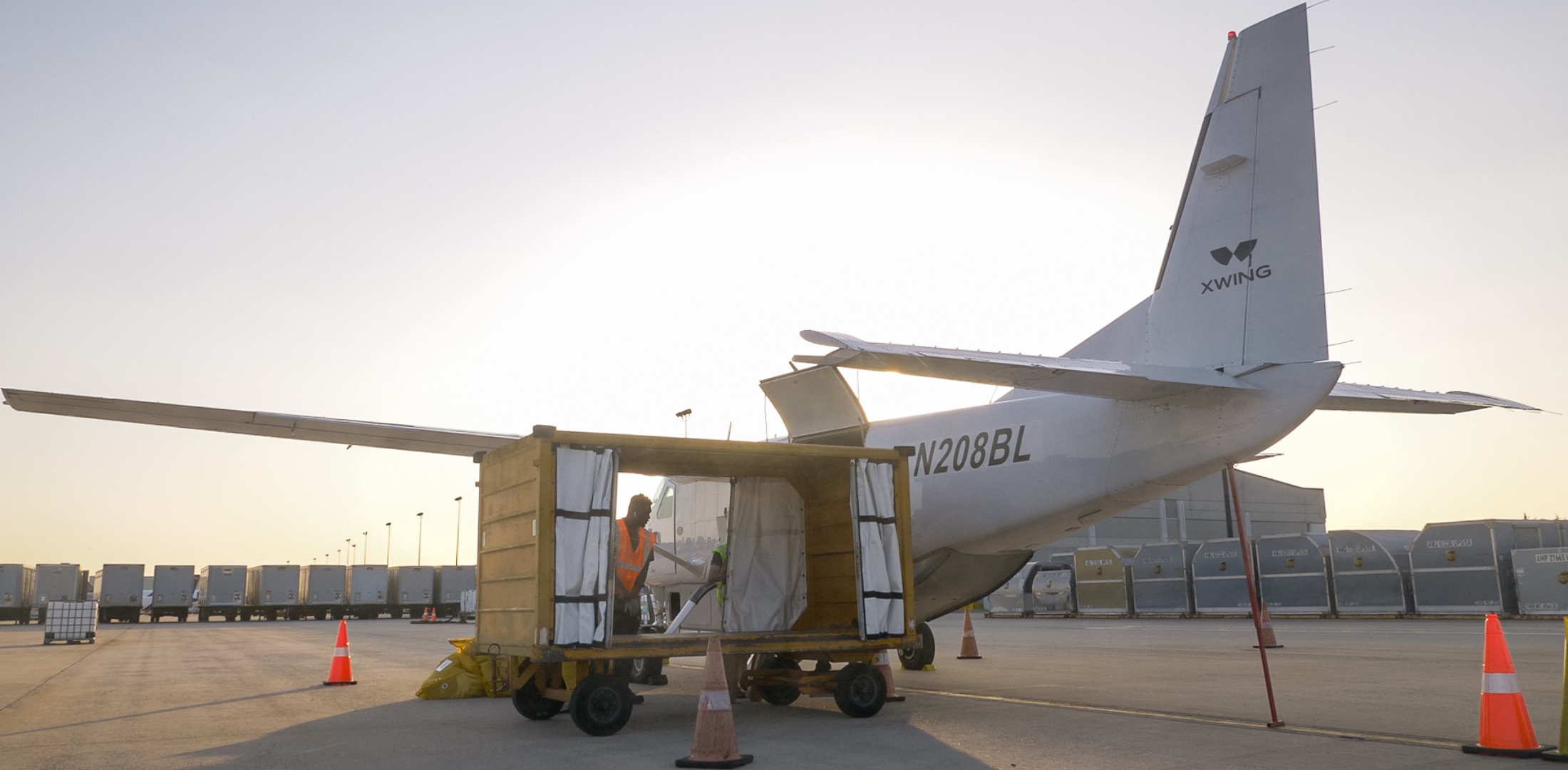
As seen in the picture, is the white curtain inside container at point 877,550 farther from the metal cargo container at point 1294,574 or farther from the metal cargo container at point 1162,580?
the metal cargo container at point 1162,580

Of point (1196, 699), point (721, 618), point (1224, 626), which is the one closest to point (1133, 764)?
point (1196, 699)

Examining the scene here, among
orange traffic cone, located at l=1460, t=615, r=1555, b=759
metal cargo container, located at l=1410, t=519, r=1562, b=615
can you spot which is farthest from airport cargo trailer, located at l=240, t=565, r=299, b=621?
orange traffic cone, located at l=1460, t=615, r=1555, b=759

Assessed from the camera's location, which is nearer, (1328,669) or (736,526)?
(736,526)

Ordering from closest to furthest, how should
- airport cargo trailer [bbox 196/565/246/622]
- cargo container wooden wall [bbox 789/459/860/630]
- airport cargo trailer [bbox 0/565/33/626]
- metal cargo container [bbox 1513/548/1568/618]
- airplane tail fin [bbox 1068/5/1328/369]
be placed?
airplane tail fin [bbox 1068/5/1328/369] < cargo container wooden wall [bbox 789/459/860/630] < metal cargo container [bbox 1513/548/1568/618] < airport cargo trailer [bbox 0/565/33/626] < airport cargo trailer [bbox 196/565/246/622]

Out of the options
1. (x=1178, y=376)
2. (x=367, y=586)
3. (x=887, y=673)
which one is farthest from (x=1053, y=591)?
(x=367, y=586)

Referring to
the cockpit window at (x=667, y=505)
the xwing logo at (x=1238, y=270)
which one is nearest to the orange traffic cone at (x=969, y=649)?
the cockpit window at (x=667, y=505)

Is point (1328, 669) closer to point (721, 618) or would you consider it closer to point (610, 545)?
point (721, 618)

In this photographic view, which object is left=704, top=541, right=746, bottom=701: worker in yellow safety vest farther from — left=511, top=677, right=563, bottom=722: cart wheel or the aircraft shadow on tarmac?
left=511, top=677, right=563, bottom=722: cart wheel

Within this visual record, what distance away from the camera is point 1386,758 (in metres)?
6.83

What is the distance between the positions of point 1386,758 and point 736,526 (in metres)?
6.77

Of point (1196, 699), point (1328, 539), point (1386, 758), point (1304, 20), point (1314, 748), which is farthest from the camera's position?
point (1328, 539)

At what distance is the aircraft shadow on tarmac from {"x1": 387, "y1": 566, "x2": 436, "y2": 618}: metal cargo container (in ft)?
170

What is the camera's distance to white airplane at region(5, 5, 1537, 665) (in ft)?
29.9

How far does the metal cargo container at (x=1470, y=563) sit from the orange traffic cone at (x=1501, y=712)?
22.2 metres
